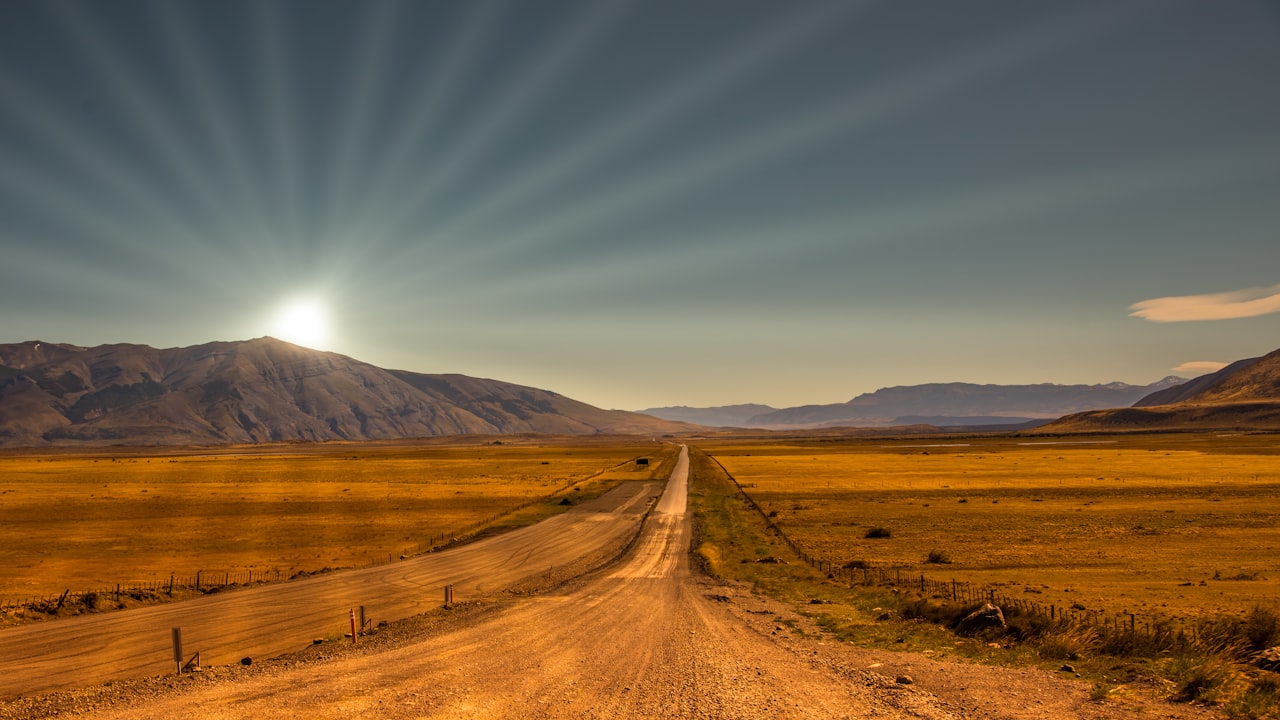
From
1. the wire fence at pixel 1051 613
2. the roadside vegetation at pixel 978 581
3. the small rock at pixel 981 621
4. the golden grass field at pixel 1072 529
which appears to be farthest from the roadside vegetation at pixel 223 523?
the small rock at pixel 981 621

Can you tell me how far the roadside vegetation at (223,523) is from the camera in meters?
38.0

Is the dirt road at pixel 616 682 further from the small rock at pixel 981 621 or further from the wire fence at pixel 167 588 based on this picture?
the wire fence at pixel 167 588

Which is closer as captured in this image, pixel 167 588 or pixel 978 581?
pixel 978 581

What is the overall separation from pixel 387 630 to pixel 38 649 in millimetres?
12257

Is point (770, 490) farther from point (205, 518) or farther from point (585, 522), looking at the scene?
point (205, 518)

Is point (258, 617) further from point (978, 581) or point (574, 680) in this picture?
point (978, 581)

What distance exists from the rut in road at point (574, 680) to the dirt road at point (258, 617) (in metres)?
5.62

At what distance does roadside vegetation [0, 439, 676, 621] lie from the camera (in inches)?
1495

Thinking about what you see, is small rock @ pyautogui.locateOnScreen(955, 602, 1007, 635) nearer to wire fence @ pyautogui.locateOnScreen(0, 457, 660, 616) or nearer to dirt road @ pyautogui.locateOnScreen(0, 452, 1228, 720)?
dirt road @ pyautogui.locateOnScreen(0, 452, 1228, 720)

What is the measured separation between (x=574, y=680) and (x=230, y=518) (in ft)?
190

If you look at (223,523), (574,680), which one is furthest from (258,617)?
(223,523)

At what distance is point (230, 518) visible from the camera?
63.4 metres

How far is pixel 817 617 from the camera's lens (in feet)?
90.9

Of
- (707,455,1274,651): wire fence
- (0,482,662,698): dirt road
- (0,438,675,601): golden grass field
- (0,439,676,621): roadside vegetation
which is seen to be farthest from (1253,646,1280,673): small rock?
(0,438,675,601): golden grass field
